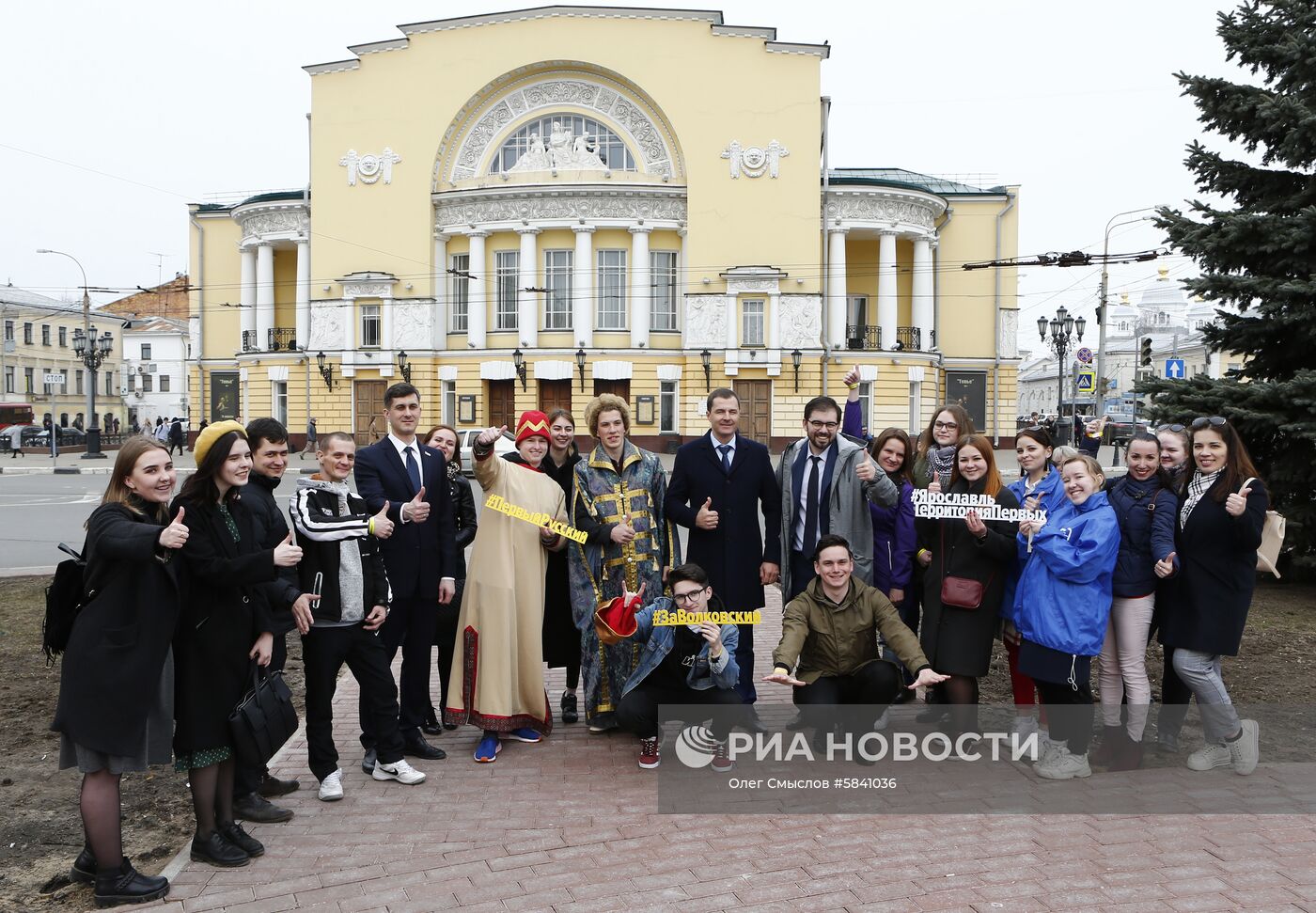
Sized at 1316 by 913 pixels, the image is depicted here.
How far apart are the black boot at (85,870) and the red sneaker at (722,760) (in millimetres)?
3164

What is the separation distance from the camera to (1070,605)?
5586 mm

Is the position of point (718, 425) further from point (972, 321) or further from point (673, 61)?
point (972, 321)

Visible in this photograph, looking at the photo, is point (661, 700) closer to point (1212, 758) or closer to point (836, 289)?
point (1212, 758)

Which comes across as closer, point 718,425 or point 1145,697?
point 1145,697

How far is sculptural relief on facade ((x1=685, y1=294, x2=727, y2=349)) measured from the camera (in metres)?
40.8

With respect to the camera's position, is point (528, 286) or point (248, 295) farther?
point (248, 295)

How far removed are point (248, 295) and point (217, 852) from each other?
152ft

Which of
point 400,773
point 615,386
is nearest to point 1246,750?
point 400,773

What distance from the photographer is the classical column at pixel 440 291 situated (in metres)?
42.9

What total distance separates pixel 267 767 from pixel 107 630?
1.99 m

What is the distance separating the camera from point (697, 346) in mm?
41000

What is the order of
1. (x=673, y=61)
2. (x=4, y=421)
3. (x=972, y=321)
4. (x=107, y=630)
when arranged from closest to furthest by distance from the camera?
(x=107, y=630)
(x=673, y=61)
(x=972, y=321)
(x=4, y=421)

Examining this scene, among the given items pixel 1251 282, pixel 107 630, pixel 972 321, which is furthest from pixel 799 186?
pixel 107 630

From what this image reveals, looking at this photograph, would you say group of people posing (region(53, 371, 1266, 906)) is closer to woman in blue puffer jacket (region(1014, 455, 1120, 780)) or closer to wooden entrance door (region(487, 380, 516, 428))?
woman in blue puffer jacket (region(1014, 455, 1120, 780))
